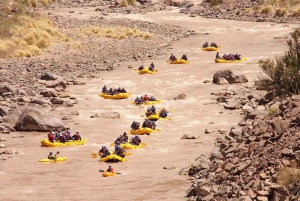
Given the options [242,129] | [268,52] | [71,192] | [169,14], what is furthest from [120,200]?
[169,14]

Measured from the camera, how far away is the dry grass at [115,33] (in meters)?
49.5

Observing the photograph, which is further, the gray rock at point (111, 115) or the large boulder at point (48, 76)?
the large boulder at point (48, 76)

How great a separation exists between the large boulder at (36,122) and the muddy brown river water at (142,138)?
478mm

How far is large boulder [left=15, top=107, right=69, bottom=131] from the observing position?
27.2 meters

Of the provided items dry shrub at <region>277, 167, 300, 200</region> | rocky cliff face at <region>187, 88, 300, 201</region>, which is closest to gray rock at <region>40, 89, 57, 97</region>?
rocky cliff face at <region>187, 88, 300, 201</region>

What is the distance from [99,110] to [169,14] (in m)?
33.7

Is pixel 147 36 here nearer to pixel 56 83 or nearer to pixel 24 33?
pixel 24 33

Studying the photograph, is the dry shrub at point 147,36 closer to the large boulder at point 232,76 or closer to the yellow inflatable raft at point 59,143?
the large boulder at point 232,76

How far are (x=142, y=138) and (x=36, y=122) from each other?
4517mm

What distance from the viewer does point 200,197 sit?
15430 millimetres

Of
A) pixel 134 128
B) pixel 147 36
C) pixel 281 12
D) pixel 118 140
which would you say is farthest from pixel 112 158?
pixel 281 12

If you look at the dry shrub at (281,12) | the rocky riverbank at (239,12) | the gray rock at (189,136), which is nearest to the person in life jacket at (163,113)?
the gray rock at (189,136)

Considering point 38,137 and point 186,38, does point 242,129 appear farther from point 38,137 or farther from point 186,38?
point 186,38

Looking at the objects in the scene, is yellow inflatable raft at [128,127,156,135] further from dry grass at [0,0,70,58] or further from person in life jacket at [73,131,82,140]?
dry grass at [0,0,70,58]
